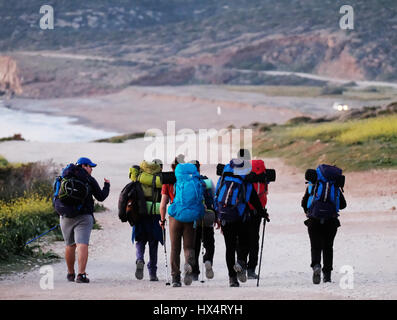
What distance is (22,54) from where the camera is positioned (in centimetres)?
14625

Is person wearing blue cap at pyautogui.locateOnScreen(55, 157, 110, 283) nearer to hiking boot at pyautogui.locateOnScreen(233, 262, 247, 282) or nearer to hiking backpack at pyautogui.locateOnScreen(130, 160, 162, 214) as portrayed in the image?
hiking backpack at pyautogui.locateOnScreen(130, 160, 162, 214)

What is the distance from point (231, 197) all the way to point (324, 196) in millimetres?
1097

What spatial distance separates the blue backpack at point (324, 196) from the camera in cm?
1082

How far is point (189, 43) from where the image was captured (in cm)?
15925

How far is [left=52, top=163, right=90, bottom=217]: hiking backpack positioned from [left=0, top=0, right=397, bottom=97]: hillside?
102 m

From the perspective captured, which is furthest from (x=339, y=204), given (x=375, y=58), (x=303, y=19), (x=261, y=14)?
(x=261, y=14)

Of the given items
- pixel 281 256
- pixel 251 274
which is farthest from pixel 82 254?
pixel 281 256

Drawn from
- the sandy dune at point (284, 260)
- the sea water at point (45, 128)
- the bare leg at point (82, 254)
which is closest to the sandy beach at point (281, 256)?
the sandy dune at point (284, 260)

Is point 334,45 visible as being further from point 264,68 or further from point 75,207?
point 75,207

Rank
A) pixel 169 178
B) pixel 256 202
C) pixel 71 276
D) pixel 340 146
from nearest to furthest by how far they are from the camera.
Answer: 1. pixel 169 178
2. pixel 256 202
3. pixel 71 276
4. pixel 340 146

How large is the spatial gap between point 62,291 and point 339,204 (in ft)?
10.4

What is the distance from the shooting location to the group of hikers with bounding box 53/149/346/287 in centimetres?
1050

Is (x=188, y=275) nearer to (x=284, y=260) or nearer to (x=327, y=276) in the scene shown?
(x=327, y=276)

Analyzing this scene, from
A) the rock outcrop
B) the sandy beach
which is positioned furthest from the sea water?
the sandy beach
